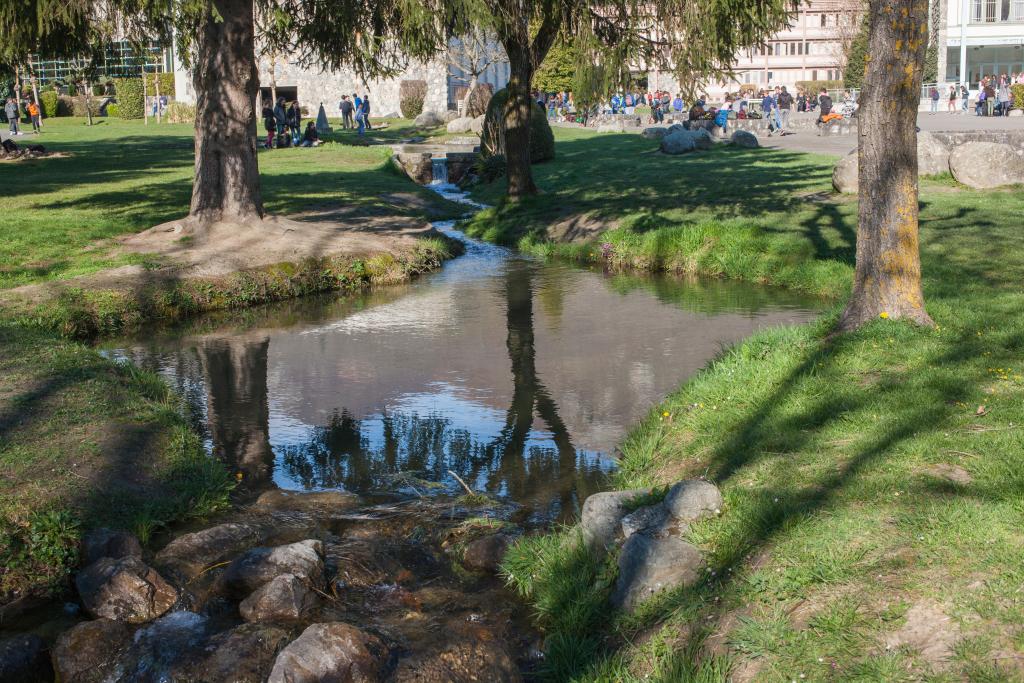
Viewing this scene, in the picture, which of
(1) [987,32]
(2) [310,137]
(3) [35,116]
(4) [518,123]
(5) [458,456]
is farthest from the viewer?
(1) [987,32]

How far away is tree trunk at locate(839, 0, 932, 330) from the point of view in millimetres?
7488

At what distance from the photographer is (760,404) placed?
6.93m

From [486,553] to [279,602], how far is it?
1.19 m

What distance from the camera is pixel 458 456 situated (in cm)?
755

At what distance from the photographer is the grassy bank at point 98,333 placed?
5953 mm

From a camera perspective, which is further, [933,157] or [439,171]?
[439,171]

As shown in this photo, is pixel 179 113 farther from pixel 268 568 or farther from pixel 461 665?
pixel 461 665

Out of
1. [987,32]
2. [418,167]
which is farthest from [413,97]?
[987,32]

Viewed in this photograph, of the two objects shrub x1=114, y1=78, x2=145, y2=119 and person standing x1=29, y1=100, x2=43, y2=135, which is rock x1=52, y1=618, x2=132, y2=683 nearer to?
person standing x1=29, y1=100, x2=43, y2=135

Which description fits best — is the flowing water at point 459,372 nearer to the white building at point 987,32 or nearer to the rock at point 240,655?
the rock at point 240,655

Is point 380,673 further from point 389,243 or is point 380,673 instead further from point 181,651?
point 389,243

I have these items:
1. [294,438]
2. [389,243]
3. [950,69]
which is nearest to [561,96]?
[950,69]

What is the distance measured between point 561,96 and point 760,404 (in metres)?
54.1

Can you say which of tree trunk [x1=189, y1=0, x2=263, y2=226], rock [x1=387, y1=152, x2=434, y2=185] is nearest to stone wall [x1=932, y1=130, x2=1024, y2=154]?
rock [x1=387, y1=152, x2=434, y2=185]
